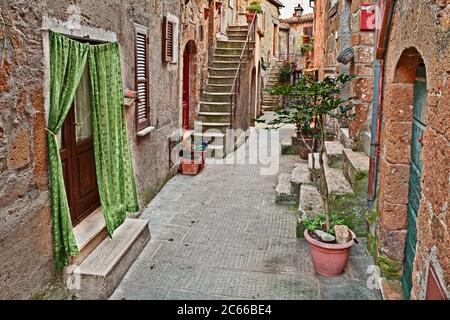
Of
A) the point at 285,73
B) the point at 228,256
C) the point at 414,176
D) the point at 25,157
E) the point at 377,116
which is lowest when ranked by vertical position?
the point at 228,256

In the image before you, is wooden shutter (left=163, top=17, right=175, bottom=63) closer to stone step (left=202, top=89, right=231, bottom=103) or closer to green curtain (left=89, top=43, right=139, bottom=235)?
green curtain (left=89, top=43, right=139, bottom=235)

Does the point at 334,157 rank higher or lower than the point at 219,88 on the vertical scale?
lower

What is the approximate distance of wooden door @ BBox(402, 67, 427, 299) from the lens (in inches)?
129

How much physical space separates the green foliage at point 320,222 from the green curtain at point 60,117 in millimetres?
2391

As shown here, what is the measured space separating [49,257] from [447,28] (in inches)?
130

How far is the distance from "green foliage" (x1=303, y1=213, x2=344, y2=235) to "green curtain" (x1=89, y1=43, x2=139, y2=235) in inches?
79.1

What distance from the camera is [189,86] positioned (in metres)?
10.1

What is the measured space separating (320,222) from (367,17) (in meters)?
2.83

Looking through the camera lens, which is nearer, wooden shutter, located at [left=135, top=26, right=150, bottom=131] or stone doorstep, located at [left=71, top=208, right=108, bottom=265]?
stone doorstep, located at [left=71, top=208, right=108, bottom=265]

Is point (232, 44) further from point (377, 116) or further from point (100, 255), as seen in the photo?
point (100, 255)

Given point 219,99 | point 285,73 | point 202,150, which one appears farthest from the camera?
point 285,73

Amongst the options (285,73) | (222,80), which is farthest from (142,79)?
(285,73)

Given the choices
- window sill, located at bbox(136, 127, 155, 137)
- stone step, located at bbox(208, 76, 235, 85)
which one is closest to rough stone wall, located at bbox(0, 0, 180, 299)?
window sill, located at bbox(136, 127, 155, 137)
